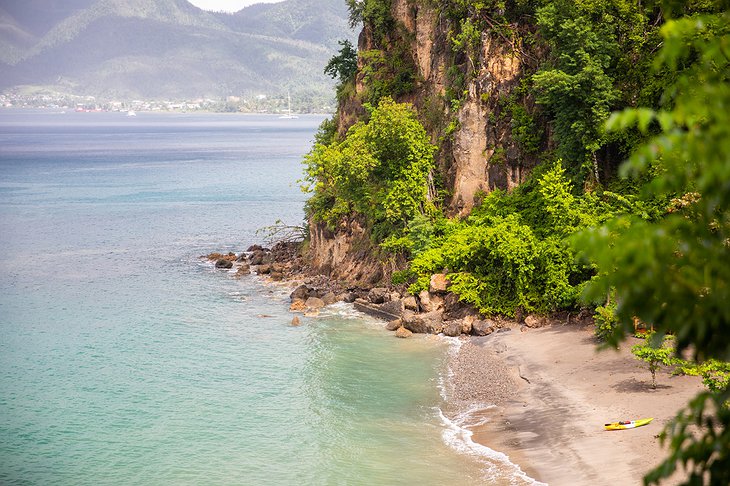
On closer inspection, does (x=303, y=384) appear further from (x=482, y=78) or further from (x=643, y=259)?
(x=643, y=259)

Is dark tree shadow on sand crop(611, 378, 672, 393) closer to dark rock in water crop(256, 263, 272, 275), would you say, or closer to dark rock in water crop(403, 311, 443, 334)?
dark rock in water crop(403, 311, 443, 334)

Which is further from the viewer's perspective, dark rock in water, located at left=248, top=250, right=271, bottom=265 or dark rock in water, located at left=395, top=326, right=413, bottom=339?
dark rock in water, located at left=248, top=250, right=271, bottom=265

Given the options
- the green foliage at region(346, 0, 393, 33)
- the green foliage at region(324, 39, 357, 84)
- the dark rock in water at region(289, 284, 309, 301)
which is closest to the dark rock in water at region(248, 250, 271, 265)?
the dark rock in water at region(289, 284, 309, 301)

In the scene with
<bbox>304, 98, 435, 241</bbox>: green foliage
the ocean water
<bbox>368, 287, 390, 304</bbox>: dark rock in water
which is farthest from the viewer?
<bbox>304, 98, 435, 241</bbox>: green foliage

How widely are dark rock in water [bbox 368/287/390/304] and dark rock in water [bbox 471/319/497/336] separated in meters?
7.42

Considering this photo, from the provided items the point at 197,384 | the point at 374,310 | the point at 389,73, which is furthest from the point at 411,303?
the point at 389,73

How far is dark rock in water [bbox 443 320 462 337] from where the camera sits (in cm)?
4469

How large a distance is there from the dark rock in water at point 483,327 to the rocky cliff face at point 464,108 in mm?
8616

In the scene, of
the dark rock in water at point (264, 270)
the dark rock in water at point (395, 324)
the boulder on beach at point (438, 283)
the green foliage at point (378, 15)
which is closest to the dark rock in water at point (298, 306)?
the dark rock in water at point (395, 324)

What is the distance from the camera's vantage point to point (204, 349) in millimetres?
44844

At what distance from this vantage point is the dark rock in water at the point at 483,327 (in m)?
44.0

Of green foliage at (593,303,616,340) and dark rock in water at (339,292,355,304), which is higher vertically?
green foliage at (593,303,616,340)

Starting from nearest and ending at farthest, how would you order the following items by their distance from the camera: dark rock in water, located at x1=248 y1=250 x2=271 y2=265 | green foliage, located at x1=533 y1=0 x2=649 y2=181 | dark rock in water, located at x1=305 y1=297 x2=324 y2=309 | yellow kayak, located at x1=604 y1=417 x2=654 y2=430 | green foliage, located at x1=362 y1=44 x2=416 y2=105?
yellow kayak, located at x1=604 y1=417 x2=654 y2=430 → green foliage, located at x1=533 y1=0 x2=649 y2=181 → dark rock in water, located at x1=305 y1=297 x2=324 y2=309 → green foliage, located at x1=362 y1=44 x2=416 y2=105 → dark rock in water, located at x1=248 y1=250 x2=271 y2=265

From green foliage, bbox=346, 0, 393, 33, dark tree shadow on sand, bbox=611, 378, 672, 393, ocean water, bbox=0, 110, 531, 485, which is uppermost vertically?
green foliage, bbox=346, 0, 393, 33
